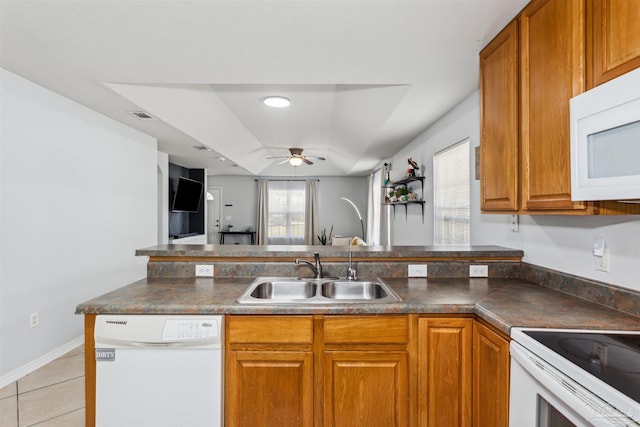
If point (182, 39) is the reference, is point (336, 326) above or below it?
below

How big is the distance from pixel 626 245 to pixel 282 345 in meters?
1.59

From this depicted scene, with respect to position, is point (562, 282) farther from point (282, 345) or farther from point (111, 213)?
point (111, 213)

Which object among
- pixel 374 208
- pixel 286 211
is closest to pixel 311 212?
pixel 286 211

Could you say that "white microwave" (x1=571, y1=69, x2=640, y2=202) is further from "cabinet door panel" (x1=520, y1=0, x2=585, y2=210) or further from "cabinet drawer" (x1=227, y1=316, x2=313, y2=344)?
"cabinet drawer" (x1=227, y1=316, x2=313, y2=344)

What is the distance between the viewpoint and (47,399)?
2.12 meters

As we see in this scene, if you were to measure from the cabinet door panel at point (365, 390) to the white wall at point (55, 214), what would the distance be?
98.2 inches

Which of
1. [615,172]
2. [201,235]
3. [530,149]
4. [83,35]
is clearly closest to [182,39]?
[83,35]

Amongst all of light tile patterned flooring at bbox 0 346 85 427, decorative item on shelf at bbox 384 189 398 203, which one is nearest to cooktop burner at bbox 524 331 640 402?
light tile patterned flooring at bbox 0 346 85 427

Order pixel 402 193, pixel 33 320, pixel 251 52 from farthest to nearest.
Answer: pixel 402 193 < pixel 33 320 < pixel 251 52

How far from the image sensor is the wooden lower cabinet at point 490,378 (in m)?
1.25

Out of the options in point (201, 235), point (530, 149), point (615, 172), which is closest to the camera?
point (615, 172)

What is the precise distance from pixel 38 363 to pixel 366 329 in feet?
9.21

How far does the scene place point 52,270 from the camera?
267 cm

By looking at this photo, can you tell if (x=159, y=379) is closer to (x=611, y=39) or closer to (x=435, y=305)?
(x=435, y=305)
